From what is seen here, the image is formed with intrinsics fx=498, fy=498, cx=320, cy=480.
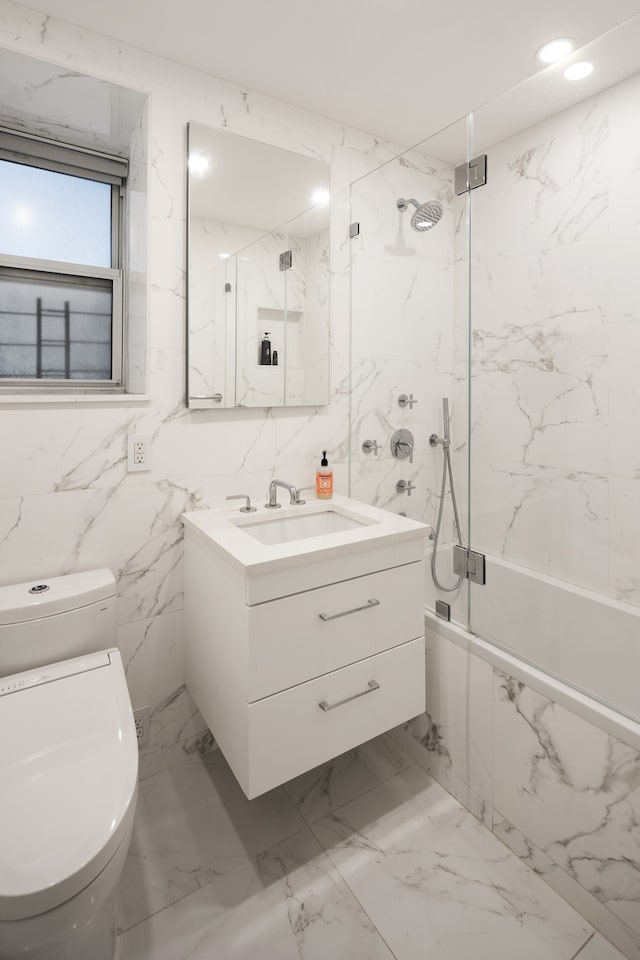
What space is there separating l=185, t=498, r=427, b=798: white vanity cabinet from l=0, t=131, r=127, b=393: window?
773mm

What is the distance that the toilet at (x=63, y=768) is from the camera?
0.80 meters

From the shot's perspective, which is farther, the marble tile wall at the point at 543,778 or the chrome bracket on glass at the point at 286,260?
the chrome bracket on glass at the point at 286,260

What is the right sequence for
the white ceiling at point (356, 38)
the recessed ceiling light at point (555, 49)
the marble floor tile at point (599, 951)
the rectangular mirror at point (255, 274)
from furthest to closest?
the rectangular mirror at point (255, 274), the recessed ceiling light at point (555, 49), the white ceiling at point (356, 38), the marble floor tile at point (599, 951)

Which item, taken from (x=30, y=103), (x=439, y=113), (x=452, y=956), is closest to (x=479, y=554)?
(x=452, y=956)

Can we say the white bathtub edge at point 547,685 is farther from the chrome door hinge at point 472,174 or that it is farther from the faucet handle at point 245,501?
the chrome door hinge at point 472,174

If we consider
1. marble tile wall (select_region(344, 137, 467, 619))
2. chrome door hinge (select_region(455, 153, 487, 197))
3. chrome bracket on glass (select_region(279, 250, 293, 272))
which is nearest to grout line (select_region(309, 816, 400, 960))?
marble tile wall (select_region(344, 137, 467, 619))

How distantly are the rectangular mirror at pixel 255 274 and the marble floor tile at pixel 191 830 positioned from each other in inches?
51.0

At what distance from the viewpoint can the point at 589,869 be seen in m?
1.23

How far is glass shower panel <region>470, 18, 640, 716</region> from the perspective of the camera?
145 centimetres

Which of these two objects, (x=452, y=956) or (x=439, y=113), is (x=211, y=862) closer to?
(x=452, y=956)

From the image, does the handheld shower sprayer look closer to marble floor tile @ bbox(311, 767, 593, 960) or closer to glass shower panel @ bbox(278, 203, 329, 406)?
glass shower panel @ bbox(278, 203, 329, 406)

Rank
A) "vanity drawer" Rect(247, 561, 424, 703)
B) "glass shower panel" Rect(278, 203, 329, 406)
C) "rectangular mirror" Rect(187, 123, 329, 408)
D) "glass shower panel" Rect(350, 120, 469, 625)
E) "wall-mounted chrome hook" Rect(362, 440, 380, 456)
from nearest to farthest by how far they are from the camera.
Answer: "vanity drawer" Rect(247, 561, 424, 703), "rectangular mirror" Rect(187, 123, 329, 408), "glass shower panel" Rect(350, 120, 469, 625), "glass shower panel" Rect(278, 203, 329, 406), "wall-mounted chrome hook" Rect(362, 440, 380, 456)

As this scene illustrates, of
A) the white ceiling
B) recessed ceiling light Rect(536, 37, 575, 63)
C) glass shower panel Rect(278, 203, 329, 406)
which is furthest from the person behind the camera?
glass shower panel Rect(278, 203, 329, 406)

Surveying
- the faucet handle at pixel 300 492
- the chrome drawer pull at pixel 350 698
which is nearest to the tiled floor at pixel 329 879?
the chrome drawer pull at pixel 350 698
